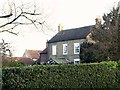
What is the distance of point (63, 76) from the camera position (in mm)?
29453

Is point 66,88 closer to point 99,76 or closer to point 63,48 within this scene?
point 99,76

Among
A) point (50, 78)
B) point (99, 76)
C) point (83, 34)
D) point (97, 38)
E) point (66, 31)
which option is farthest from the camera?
point (66, 31)

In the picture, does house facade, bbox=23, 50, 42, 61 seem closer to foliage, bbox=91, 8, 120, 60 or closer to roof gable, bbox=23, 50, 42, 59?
roof gable, bbox=23, 50, 42, 59

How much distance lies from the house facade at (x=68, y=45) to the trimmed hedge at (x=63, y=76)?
22.2 meters

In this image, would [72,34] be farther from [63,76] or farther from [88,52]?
[63,76]

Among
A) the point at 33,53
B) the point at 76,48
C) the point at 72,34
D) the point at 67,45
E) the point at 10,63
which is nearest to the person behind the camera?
the point at 10,63

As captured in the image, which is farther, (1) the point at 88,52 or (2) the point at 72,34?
(2) the point at 72,34

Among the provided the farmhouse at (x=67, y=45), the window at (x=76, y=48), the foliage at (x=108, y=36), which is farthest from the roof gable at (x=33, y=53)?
the foliage at (x=108, y=36)

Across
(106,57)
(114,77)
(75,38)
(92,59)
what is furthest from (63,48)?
(114,77)

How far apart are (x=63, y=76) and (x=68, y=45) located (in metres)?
27.1

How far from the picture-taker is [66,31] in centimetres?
6122

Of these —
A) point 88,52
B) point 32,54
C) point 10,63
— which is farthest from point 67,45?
point 32,54

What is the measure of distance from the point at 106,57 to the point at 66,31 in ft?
76.4

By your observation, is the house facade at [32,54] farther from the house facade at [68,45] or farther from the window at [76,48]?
the window at [76,48]
